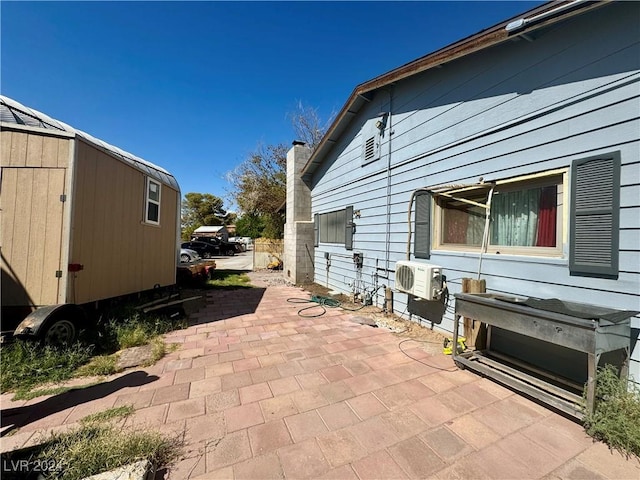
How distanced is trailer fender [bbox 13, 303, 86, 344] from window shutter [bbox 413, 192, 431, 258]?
500 cm

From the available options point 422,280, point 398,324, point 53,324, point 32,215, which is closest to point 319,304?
point 398,324

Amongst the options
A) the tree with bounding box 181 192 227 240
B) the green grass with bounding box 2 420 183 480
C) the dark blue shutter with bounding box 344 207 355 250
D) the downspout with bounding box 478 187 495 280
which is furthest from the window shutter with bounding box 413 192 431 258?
the tree with bounding box 181 192 227 240

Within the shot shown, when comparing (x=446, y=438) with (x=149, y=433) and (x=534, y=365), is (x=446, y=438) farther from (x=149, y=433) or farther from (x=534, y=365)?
(x=149, y=433)

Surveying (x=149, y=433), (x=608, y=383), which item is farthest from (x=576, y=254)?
(x=149, y=433)

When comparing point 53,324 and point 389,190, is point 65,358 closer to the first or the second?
point 53,324

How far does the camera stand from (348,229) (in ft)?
22.8

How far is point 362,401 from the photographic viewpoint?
2.41 m

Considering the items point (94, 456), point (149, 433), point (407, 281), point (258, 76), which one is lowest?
point (149, 433)

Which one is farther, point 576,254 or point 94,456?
point 576,254

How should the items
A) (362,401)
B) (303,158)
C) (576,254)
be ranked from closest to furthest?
(362,401)
(576,254)
(303,158)

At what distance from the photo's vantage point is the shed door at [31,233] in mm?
3236

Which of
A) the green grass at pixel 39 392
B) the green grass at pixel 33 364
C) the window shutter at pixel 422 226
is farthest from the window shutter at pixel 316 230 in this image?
the green grass at pixel 39 392

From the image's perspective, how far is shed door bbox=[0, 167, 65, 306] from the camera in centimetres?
324

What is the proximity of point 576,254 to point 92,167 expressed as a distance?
5.96 metres
